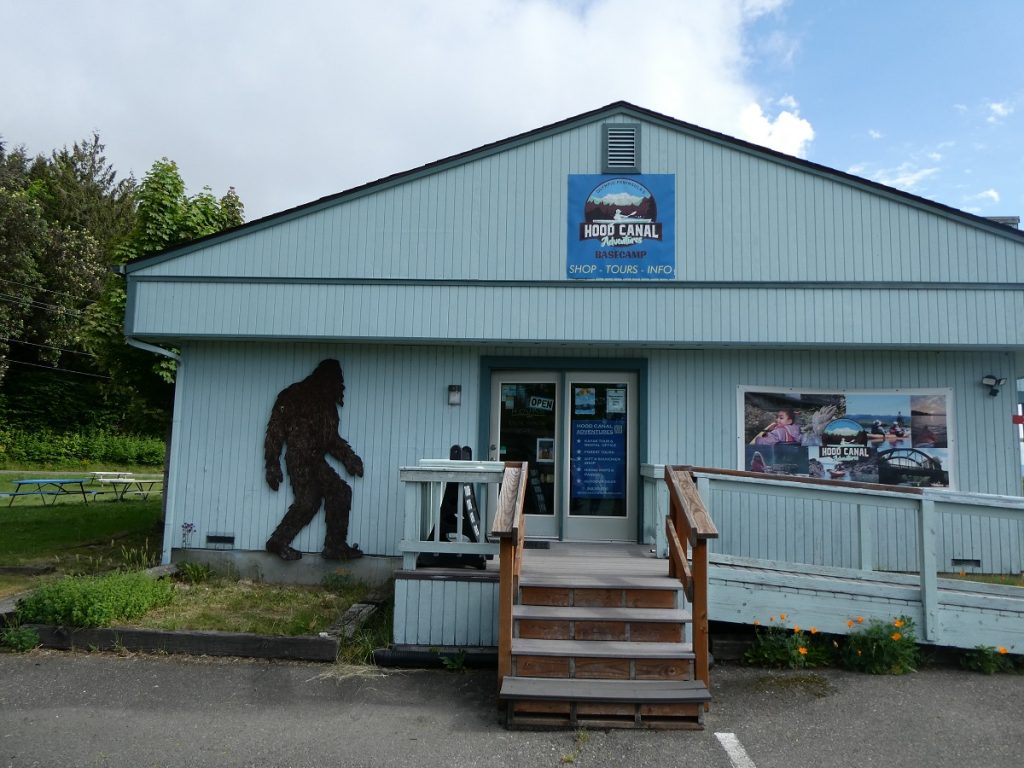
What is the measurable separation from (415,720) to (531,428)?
410 centimetres

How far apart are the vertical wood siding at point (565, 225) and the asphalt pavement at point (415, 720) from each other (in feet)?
13.8

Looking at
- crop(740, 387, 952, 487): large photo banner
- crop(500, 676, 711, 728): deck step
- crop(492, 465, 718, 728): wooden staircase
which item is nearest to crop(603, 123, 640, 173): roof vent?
crop(740, 387, 952, 487): large photo banner

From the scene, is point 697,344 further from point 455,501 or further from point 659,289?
point 455,501

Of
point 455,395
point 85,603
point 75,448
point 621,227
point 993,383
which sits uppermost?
point 621,227

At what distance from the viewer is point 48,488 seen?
1892cm

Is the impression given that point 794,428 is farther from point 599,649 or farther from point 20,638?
point 20,638

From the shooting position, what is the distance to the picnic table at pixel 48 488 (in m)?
15.2

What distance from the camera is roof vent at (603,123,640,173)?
7.91 m

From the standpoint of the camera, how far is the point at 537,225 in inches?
310

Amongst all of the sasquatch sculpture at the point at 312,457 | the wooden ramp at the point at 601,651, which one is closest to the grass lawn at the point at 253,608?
the sasquatch sculpture at the point at 312,457

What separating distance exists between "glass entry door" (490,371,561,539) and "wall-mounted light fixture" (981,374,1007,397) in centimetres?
467

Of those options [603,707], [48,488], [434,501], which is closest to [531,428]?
[434,501]

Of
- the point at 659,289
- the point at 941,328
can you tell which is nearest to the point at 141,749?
the point at 659,289

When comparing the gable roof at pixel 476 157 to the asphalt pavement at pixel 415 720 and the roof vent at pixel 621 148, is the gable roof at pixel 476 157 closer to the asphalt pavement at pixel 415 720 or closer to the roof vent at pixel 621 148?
the roof vent at pixel 621 148
